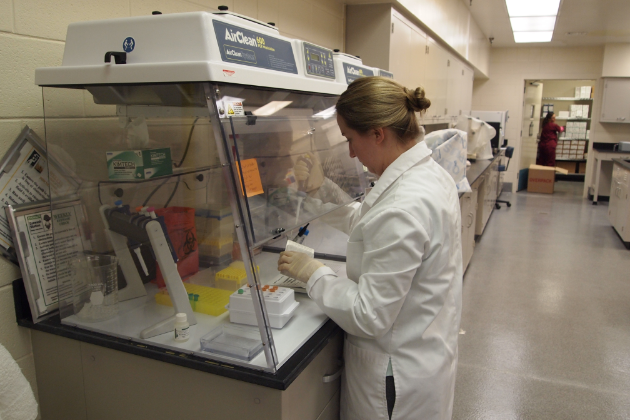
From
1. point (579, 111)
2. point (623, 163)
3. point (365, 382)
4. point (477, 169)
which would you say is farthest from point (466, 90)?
point (365, 382)

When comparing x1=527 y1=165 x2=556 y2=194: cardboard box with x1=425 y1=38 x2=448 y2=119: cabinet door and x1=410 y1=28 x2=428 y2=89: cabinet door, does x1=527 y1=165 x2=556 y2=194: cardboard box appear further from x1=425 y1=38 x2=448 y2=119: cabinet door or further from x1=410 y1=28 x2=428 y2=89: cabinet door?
x1=410 y1=28 x2=428 y2=89: cabinet door

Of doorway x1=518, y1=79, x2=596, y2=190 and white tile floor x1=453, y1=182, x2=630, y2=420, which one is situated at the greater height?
doorway x1=518, y1=79, x2=596, y2=190

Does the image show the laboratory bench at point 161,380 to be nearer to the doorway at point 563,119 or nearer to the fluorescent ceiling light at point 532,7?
the fluorescent ceiling light at point 532,7

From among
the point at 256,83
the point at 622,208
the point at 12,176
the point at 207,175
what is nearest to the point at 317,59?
the point at 256,83

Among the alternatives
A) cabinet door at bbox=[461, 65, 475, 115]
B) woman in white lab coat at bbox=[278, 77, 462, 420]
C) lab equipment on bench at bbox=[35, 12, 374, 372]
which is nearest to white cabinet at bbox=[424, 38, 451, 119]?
cabinet door at bbox=[461, 65, 475, 115]

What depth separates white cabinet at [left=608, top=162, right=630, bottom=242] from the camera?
4863 mm

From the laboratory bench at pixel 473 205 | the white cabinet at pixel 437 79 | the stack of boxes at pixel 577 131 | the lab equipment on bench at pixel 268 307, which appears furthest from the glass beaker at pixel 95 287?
the stack of boxes at pixel 577 131

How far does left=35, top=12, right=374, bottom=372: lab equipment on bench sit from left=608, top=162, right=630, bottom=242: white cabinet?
4.77 meters

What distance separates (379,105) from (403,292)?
19.3 inches

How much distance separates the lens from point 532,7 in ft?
17.0

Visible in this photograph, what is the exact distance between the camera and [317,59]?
4.63 feet

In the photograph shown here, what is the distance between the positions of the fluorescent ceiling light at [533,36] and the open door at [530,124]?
1526mm

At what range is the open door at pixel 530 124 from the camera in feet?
30.0

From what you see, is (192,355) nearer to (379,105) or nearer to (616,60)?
(379,105)
